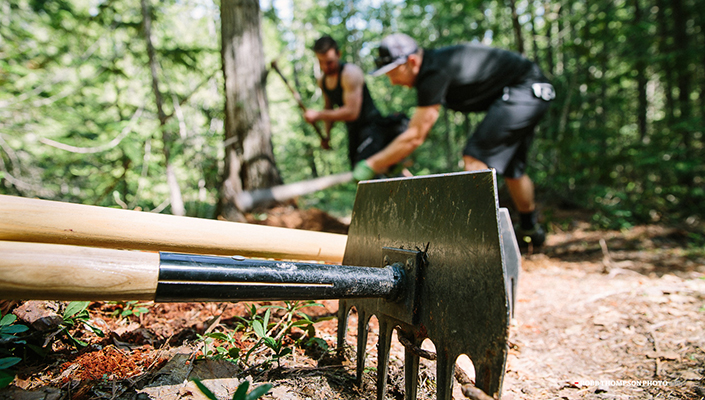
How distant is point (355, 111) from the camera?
4078mm

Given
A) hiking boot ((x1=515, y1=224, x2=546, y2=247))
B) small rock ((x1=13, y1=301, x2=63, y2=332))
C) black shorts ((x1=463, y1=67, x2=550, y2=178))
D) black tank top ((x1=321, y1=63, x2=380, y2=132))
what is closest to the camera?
small rock ((x1=13, y1=301, x2=63, y2=332))

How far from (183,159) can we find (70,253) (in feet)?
14.3

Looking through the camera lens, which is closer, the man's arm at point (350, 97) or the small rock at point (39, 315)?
the small rock at point (39, 315)

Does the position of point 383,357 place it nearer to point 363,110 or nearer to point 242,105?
point 363,110

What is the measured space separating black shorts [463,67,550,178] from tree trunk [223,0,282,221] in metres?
2.83

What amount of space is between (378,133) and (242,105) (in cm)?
195

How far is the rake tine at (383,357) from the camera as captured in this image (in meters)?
1.12

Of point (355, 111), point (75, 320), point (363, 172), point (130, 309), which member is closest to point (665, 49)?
point (355, 111)

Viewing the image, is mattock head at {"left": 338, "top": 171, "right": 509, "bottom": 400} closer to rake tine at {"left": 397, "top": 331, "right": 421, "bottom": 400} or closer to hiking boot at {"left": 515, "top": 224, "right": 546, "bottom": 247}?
rake tine at {"left": 397, "top": 331, "right": 421, "bottom": 400}

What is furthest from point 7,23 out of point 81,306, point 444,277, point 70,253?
point 444,277

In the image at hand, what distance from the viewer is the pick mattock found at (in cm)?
81

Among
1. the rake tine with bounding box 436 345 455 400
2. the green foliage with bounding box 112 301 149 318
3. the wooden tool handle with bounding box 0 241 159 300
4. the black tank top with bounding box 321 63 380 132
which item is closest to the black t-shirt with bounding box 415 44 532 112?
the black tank top with bounding box 321 63 380 132

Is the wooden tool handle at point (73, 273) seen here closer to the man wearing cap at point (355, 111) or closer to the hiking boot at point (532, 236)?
the man wearing cap at point (355, 111)

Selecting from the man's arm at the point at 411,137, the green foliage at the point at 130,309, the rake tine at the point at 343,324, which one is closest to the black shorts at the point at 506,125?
the man's arm at the point at 411,137
